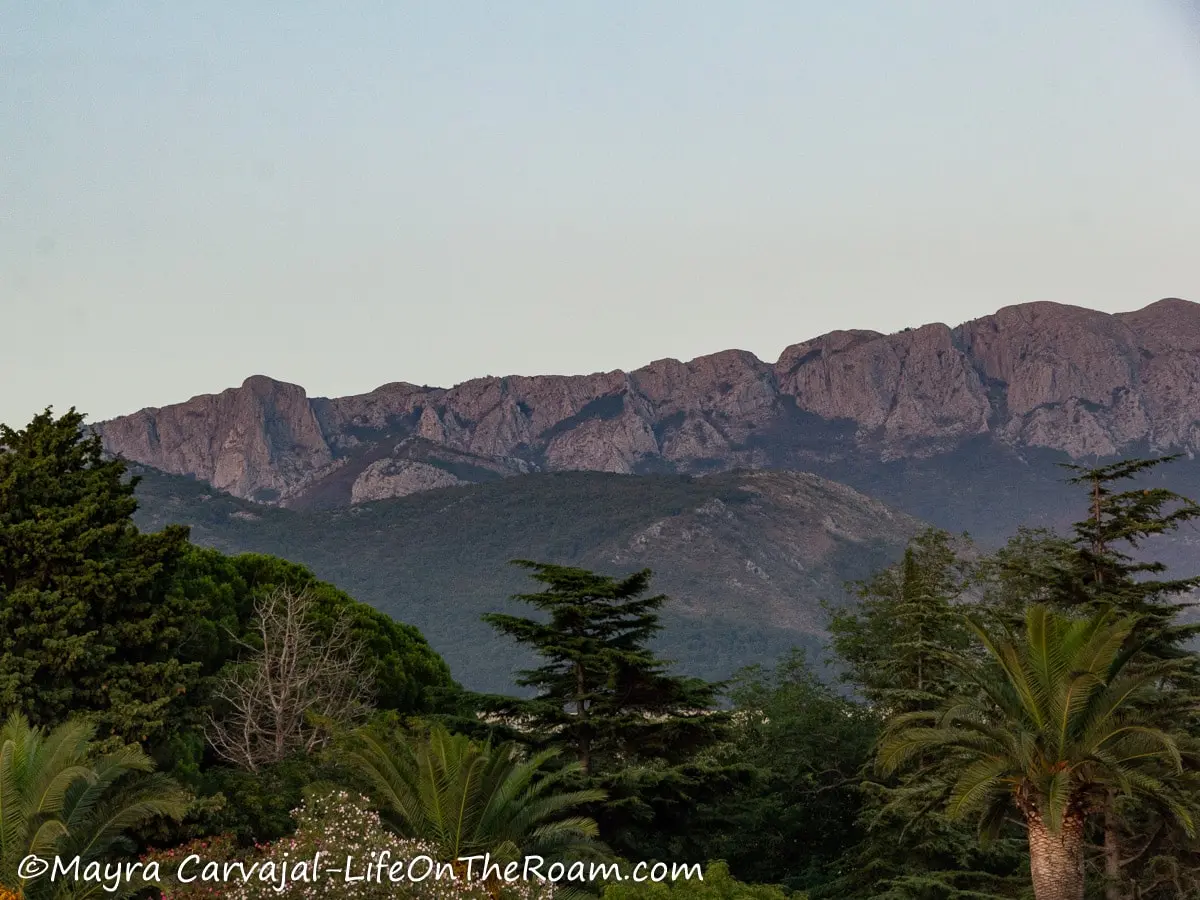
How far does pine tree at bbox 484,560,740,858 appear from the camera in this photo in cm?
2652

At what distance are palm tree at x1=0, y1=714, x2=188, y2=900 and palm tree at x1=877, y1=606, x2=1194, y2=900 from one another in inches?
424

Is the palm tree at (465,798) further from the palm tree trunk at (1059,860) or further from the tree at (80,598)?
the palm tree trunk at (1059,860)

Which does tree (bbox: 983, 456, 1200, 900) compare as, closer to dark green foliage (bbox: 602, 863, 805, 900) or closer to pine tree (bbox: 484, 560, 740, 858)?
dark green foliage (bbox: 602, 863, 805, 900)

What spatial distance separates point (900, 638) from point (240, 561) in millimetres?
18465

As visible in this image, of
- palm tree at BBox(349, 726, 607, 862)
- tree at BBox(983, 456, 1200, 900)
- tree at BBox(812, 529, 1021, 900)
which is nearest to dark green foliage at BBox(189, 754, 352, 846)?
palm tree at BBox(349, 726, 607, 862)

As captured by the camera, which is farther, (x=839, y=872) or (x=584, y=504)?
(x=584, y=504)

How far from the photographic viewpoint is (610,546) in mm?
175500

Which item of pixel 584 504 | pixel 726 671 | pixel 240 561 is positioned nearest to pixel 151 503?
pixel 584 504

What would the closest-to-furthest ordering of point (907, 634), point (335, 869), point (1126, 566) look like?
point (335, 869) → point (1126, 566) → point (907, 634)

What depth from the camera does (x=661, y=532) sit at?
171m

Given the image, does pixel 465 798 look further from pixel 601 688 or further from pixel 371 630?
pixel 371 630

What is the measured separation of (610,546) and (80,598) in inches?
5977

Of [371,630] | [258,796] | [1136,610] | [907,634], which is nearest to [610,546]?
[371,630]

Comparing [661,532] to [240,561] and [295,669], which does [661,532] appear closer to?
[240,561]
